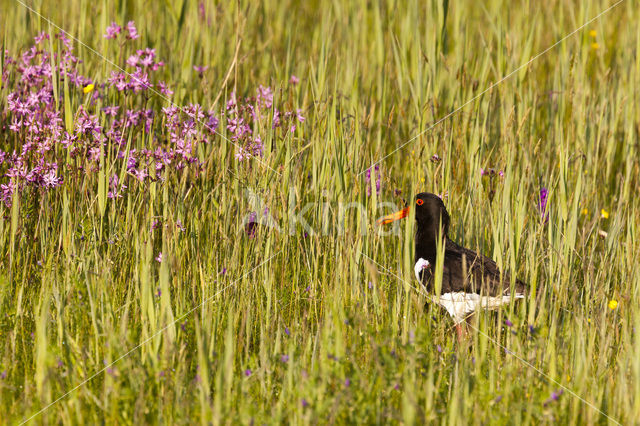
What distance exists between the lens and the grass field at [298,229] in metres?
2.14

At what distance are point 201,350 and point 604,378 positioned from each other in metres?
1.40

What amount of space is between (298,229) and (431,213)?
25.6 inches

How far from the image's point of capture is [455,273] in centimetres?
309

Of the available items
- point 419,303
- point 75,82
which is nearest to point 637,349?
point 419,303

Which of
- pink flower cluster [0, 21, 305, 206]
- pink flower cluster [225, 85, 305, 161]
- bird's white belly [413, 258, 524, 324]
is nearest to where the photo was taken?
bird's white belly [413, 258, 524, 324]

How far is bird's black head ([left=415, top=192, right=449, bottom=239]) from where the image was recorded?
3336 millimetres

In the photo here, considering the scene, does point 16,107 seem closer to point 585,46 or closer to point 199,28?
point 199,28

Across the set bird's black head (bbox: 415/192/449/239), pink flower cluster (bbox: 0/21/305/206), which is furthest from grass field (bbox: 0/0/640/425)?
bird's black head (bbox: 415/192/449/239)

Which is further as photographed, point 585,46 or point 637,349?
point 585,46

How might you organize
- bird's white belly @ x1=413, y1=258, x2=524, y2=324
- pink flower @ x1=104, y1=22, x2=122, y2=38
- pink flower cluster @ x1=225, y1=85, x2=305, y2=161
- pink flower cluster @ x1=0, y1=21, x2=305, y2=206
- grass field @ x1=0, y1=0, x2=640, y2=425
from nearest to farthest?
1. grass field @ x1=0, y1=0, x2=640, y2=425
2. bird's white belly @ x1=413, y1=258, x2=524, y2=324
3. pink flower cluster @ x1=0, y1=21, x2=305, y2=206
4. pink flower cluster @ x1=225, y1=85, x2=305, y2=161
5. pink flower @ x1=104, y1=22, x2=122, y2=38

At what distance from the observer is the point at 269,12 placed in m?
5.50

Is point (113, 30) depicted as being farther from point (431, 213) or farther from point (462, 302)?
point (462, 302)

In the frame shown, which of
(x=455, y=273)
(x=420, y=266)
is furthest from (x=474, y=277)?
(x=420, y=266)

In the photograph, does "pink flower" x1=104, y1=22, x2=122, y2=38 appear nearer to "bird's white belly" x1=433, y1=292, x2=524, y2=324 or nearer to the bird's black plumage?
the bird's black plumage
